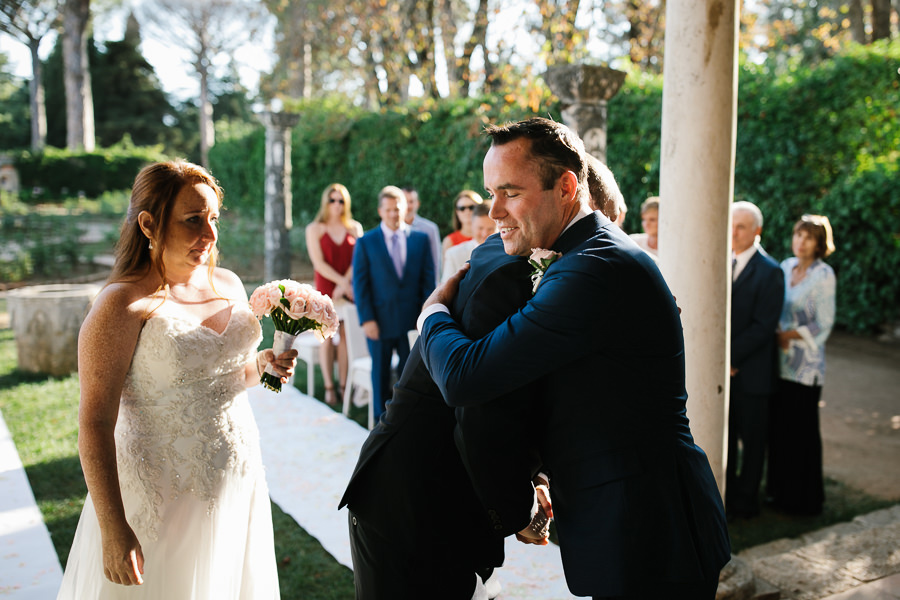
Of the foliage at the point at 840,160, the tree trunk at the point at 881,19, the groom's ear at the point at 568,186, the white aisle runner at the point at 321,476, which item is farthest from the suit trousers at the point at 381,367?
the tree trunk at the point at 881,19

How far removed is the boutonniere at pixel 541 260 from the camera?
1.82 metres

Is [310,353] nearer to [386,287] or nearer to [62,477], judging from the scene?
[386,287]

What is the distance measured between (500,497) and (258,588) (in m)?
1.39

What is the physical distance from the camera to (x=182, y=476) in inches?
102

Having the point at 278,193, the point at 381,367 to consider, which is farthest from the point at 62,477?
the point at 278,193

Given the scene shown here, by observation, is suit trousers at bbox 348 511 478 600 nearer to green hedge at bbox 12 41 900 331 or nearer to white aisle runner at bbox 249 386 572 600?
white aisle runner at bbox 249 386 572 600

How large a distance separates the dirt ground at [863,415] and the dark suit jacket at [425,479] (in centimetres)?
474

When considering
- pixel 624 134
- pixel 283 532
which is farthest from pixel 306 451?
pixel 624 134

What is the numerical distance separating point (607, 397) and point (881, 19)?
55.4ft

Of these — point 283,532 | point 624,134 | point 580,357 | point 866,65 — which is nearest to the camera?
point 580,357

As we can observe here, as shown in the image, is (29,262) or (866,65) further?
(29,262)

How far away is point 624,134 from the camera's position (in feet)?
36.7

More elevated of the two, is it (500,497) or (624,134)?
(624,134)

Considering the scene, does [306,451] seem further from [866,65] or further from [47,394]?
[866,65]
